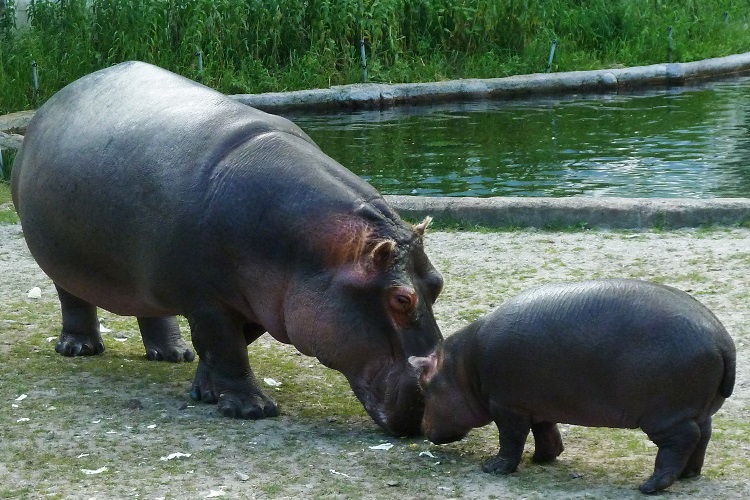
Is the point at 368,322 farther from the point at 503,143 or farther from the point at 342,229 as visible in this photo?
the point at 503,143

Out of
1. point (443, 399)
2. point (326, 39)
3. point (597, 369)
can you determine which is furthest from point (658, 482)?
point (326, 39)

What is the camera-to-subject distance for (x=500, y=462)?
3.75 metres

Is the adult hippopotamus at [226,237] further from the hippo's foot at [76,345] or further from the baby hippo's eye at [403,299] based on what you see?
the hippo's foot at [76,345]

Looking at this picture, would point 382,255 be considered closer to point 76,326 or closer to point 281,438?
point 281,438

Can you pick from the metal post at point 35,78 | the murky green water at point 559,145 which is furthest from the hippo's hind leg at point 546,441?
the metal post at point 35,78

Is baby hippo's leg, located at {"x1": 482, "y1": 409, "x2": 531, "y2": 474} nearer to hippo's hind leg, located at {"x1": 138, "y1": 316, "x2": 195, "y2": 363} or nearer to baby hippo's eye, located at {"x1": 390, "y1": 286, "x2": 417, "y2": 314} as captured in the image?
baby hippo's eye, located at {"x1": 390, "y1": 286, "x2": 417, "y2": 314}

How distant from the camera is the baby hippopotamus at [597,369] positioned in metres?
3.42

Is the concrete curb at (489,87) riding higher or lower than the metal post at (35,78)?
lower

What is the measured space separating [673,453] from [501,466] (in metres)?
0.55

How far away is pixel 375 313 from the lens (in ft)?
13.6

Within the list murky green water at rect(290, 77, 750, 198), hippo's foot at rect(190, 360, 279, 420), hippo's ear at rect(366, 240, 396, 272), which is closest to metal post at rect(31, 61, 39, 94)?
murky green water at rect(290, 77, 750, 198)

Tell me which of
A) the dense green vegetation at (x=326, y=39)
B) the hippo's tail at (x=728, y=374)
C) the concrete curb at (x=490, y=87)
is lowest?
the concrete curb at (x=490, y=87)

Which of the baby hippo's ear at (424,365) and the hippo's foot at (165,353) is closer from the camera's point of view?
the baby hippo's ear at (424,365)

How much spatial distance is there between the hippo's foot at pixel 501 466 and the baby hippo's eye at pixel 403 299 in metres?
0.61
